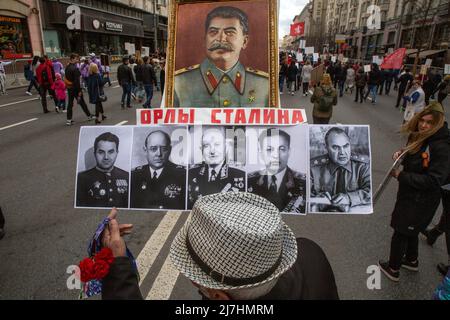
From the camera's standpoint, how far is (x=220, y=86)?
324 centimetres

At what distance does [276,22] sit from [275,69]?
1.57ft

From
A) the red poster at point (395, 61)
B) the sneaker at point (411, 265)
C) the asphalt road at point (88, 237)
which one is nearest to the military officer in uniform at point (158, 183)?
the asphalt road at point (88, 237)

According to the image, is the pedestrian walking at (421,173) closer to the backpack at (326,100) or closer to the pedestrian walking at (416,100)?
the backpack at (326,100)

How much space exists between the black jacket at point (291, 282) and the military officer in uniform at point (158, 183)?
2.81 ft

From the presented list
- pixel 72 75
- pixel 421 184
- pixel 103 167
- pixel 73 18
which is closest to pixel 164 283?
pixel 103 167

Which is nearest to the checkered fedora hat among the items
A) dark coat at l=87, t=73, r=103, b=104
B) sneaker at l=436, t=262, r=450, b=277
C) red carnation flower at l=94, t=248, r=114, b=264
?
red carnation flower at l=94, t=248, r=114, b=264

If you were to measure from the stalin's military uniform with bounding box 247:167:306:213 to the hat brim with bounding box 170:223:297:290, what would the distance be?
766 millimetres

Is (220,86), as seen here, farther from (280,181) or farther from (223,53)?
(280,181)

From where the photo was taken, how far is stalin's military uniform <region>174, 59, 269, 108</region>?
323 centimetres

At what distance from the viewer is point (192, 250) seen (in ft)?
4.00

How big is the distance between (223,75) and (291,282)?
2374mm

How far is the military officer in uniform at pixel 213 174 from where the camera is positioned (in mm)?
2164

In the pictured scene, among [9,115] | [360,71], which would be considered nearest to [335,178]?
[9,115]
